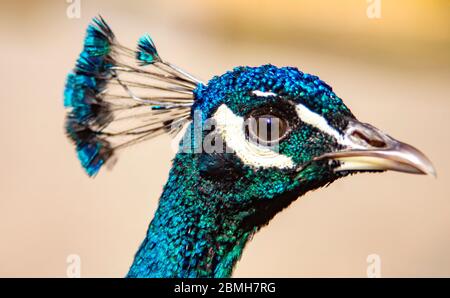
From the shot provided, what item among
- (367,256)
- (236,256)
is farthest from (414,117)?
(236,256)

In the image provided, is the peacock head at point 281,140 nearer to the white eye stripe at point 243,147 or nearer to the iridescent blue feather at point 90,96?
the white eye stripe at point 243,147

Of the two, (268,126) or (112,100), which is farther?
(112,100)

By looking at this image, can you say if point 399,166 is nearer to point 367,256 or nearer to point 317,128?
point 317,128

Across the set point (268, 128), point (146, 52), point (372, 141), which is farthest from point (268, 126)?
point (146, 52)

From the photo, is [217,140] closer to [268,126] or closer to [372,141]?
[268,126]

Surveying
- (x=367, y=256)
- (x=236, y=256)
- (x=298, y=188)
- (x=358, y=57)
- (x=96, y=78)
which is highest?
(x=358, y=57)

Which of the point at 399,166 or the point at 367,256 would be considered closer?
the point at 399,166

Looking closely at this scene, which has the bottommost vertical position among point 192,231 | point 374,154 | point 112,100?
point 192,231

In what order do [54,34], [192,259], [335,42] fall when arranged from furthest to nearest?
[335,42] < [54,34] < [192,259]
